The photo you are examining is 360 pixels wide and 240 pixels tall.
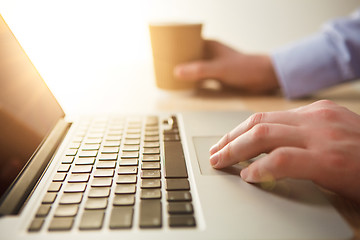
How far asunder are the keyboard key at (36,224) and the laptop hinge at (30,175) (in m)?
0.03

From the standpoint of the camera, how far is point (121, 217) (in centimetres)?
28

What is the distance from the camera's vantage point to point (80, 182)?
1.10 ft

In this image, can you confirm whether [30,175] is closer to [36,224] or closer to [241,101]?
[36,224]

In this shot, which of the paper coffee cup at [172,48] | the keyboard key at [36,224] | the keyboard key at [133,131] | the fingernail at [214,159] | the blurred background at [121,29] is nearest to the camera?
the keyboard key at [36,224]

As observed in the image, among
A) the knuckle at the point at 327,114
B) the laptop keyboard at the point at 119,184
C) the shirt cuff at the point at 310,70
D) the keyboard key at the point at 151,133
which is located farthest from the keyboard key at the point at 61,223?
the shirt cuff at the point at 310,70

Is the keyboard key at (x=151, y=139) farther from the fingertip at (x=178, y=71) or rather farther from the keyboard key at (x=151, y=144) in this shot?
the fingertip at (x=178, y=71)

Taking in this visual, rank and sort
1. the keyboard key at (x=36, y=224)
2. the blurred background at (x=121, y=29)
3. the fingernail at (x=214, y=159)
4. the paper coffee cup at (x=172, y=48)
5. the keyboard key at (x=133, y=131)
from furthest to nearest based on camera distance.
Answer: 1. the blurred background at (x=121, y=29)
2. the paper coffee cup at (x=172, y=48)
3. the keyboard key at (x=133, y=131)
4. the fingernail at (x=214, y=159)
5. the keyboard key at (x=36, y=224)

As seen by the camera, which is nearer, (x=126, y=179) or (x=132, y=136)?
(x=126, y=179)

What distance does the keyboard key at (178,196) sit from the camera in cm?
30

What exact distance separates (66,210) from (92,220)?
0.11 ft

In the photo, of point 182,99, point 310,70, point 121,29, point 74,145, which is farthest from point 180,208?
point 121,29

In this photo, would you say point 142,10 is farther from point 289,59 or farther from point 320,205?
point 320,205

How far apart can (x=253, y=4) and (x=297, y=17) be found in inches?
7.1

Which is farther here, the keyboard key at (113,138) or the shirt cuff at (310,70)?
the shirt cuff at (310,70)
